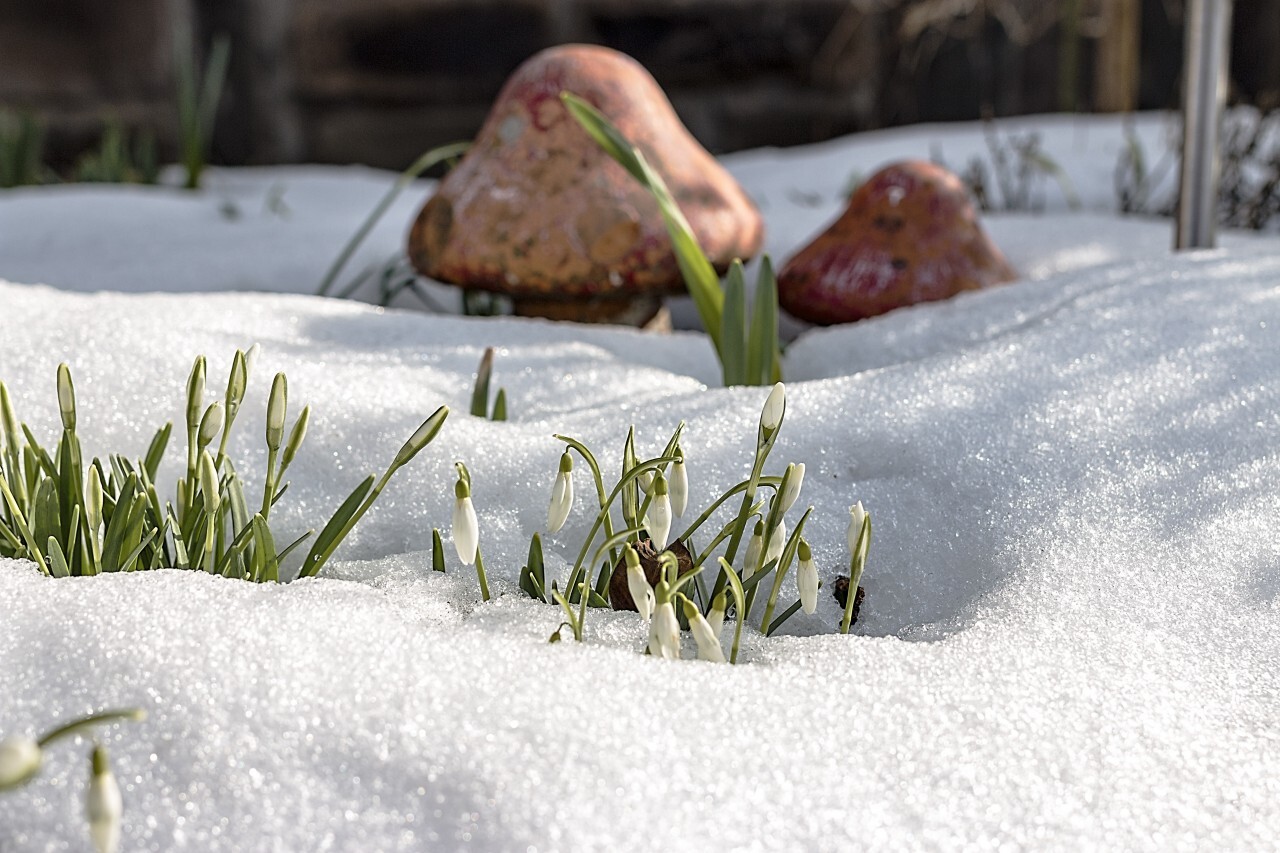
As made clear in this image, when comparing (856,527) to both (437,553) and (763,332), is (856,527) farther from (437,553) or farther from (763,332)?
(763,332)

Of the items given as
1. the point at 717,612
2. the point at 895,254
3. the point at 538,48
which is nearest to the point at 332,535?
the point at 717,612

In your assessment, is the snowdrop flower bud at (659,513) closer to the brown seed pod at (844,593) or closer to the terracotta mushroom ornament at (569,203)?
the brown seed pod at (844,593)

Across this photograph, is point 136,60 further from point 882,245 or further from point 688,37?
point 882,245

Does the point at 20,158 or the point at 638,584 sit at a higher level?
the point at 20,158

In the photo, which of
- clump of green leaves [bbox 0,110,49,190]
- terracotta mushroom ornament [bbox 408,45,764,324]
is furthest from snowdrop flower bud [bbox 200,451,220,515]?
clump of green leaves [bbox 0,110,49,190]

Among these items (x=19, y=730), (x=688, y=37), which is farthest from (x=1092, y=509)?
(x=688, y=37)

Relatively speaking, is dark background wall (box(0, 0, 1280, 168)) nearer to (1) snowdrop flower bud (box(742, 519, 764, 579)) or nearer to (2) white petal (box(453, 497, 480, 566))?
(1) snowdrop flower bud (box(742, 519, 764, 579))

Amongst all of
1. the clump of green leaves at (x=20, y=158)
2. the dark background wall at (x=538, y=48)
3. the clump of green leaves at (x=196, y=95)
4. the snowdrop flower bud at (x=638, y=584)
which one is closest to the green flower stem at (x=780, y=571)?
the snowdrop flower bud at (x=638, y=584)

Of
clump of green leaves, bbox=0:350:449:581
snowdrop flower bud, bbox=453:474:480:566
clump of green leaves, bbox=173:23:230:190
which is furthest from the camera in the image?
clump of green leaves, bbox=173:23:230:190
